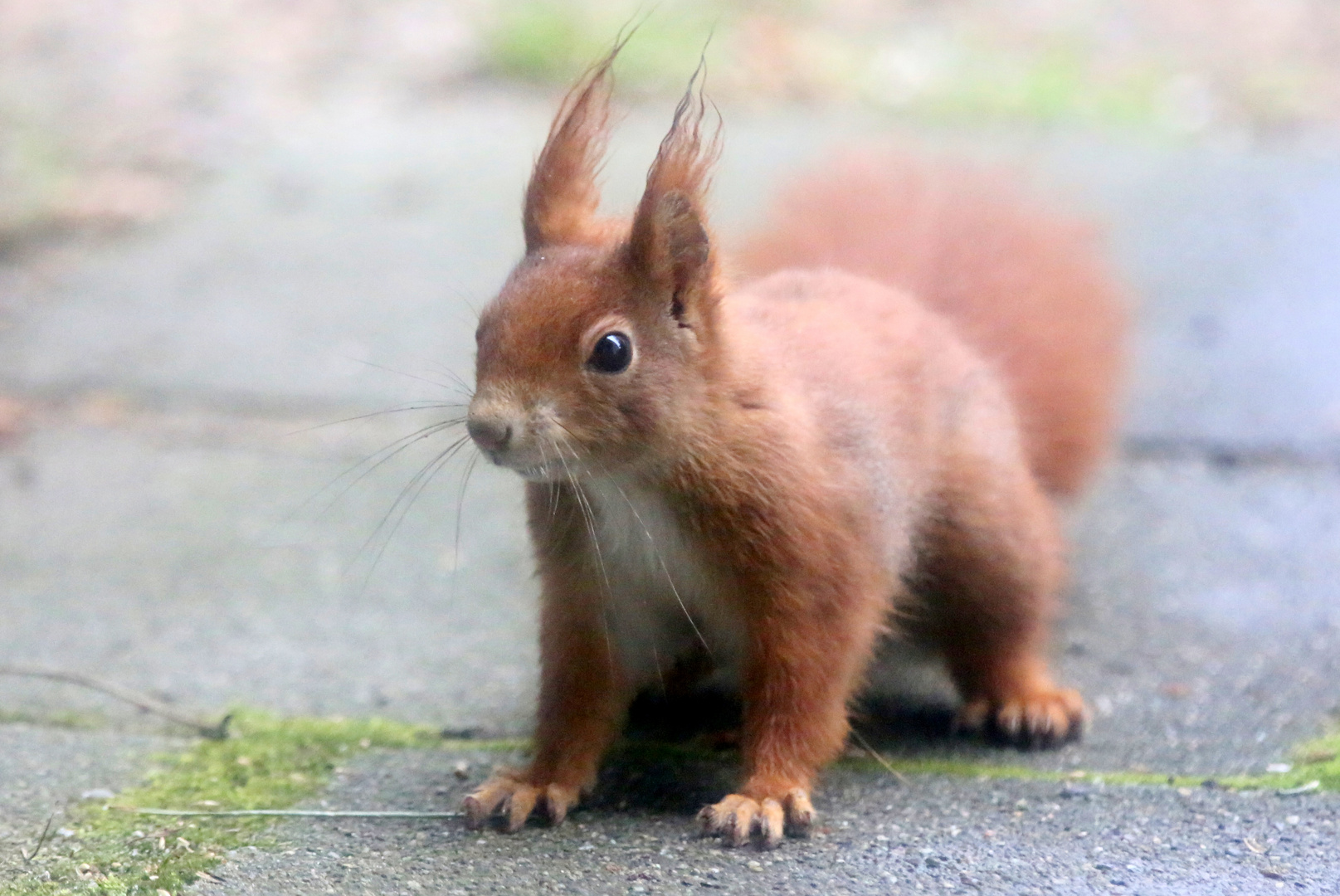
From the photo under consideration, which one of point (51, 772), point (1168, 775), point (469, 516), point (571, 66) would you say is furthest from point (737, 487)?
point (571, 66)

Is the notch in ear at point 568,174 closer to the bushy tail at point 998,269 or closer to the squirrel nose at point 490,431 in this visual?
the squirrel nose at point 490,431

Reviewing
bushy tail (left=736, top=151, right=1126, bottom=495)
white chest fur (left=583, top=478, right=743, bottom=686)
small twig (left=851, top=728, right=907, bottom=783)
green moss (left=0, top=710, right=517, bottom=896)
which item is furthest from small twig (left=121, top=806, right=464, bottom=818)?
bushy tail (left=736, top=151, right=1126, bottom=495)

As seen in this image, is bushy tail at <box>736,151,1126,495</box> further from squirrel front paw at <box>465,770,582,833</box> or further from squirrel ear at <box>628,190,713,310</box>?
squirrel front paw at <box>465,770,582,833</box>

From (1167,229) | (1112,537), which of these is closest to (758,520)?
(1112,537)

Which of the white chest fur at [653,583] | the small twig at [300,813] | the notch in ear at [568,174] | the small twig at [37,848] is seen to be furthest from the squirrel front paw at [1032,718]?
the small twig at [37,848]

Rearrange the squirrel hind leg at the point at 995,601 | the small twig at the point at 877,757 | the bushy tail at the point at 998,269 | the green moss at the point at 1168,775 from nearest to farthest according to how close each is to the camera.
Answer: the green moss at the point at 1168,775
the small twig at the point at 877,757
the squirrel hind leg at the point at 995,601
the bushy tail at the point at 998,269

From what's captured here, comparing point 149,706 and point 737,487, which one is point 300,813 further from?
point 737,487

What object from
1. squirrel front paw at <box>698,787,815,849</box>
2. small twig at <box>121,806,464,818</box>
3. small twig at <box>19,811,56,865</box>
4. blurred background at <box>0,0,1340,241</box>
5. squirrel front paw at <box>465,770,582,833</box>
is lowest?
small twig at <box>19,811,56,865</box>
